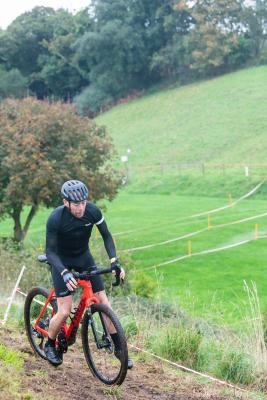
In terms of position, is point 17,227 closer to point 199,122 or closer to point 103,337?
point 103,337

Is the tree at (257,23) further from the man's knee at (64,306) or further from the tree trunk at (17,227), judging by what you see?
the man's knee at (64,306)

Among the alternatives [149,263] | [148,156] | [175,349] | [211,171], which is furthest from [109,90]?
[175,349]

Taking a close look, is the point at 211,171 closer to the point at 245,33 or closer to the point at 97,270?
the point at 245,33

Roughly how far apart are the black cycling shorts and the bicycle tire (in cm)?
52

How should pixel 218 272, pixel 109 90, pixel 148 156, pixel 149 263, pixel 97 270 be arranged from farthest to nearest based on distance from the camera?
pixel 109 90 < pixel 148 156 < pixel 149 263 < pixel 218 272 < pixel 97 270

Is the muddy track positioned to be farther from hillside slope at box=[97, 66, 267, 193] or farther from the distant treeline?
the distant treeline

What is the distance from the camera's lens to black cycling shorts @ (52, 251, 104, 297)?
6543 mm

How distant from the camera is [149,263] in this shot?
2373 centimetres

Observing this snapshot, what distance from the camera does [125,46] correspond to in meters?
73.4

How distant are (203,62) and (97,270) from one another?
68289mm

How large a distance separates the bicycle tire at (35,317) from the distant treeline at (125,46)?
6537cm

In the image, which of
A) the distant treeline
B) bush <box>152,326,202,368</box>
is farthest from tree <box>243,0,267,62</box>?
bush <box>152,326,202,368</box>

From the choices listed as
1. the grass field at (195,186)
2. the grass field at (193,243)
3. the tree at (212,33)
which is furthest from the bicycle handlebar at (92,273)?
the tree at (212,33)

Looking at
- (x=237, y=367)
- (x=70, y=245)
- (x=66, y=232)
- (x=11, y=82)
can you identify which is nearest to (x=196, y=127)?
(x=11, y=82)
